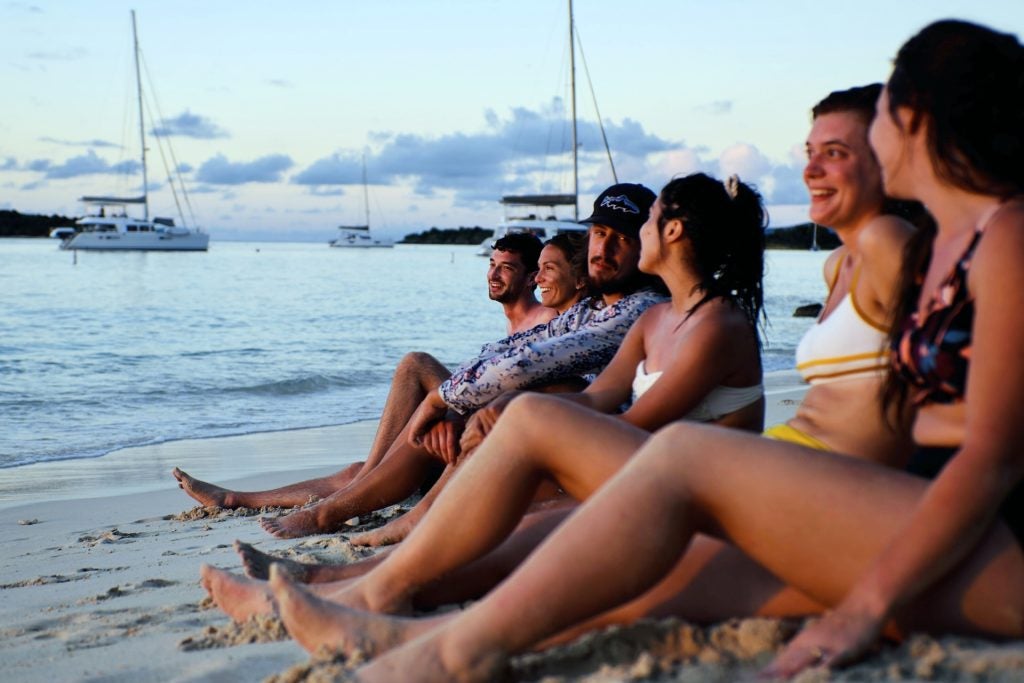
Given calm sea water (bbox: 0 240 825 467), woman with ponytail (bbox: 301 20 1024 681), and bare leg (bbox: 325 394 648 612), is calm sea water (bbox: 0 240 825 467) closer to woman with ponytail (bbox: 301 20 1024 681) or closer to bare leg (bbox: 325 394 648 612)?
bare leg (bbox: 325 394 648 612)

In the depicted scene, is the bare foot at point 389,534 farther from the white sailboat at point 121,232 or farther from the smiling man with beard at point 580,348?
the white sailboat at point 121,232

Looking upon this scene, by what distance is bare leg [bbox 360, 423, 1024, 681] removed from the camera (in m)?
1.95

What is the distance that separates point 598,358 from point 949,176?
2163mm

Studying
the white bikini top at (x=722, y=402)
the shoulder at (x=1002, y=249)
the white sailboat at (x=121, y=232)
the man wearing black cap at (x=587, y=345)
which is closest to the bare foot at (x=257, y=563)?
the man wearing black cap at (x=587, y=345)

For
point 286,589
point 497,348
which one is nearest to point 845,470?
point 286,589

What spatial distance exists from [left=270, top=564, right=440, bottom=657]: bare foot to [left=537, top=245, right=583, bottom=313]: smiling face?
2.87 meters

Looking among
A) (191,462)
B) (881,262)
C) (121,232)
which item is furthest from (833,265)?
(121,232)

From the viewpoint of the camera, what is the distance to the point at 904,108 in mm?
2062

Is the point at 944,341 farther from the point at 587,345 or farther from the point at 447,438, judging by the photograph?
the point at 447,438

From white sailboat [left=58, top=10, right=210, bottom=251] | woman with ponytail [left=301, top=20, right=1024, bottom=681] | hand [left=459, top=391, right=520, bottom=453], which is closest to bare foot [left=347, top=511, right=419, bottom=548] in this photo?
hand [left=459, top=391, right=520, bottom=453]

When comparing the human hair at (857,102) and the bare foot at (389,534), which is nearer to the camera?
the human hair at (857,102)

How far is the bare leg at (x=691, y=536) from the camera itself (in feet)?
6.41

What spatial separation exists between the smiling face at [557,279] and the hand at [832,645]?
3.27 meters

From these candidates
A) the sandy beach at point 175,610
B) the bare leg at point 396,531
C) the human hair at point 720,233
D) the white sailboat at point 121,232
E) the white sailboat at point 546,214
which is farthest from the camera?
the white sailboat at point 121,232
